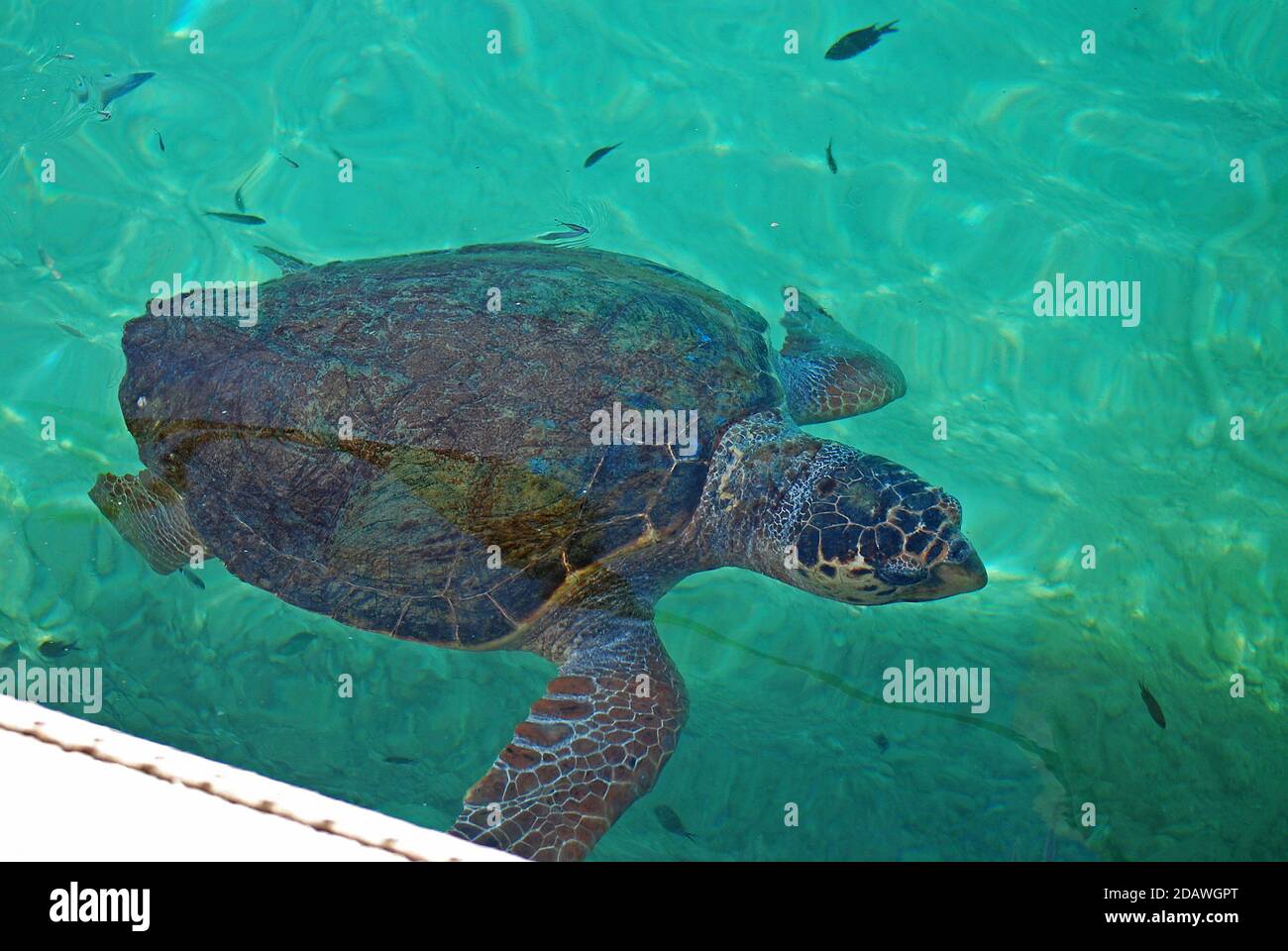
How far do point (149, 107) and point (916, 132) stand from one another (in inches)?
242

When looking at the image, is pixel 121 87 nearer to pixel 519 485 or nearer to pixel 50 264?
pixel 50 264

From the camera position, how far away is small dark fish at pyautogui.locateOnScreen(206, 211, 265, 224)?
5711mm

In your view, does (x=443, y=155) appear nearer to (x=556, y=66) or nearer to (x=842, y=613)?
(x=556, y=66)

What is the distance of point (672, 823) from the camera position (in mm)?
4172

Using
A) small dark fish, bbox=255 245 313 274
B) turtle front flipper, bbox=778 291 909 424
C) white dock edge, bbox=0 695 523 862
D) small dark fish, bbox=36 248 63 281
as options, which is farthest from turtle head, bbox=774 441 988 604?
small dark fish, bbox=36 248 63 281

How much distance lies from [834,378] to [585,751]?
2805mm

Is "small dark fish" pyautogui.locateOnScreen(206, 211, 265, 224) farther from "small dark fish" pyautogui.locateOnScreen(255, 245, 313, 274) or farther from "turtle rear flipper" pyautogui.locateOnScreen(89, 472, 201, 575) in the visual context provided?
"turtle rear flipper" pyautogui.locateOnScreen(89, 472, 201, 575)

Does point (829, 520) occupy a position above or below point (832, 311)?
below

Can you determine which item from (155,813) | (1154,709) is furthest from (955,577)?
(155,813)

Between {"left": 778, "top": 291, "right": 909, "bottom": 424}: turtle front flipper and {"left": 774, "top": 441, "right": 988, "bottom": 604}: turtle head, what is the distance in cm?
88

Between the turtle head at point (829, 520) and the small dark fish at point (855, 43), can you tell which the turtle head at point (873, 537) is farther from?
the small dark fish at point (855, 43)

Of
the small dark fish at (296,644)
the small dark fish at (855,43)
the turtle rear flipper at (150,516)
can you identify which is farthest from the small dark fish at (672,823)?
the small dark fish at (855,43)

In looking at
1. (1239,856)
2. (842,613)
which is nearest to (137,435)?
(842,613)

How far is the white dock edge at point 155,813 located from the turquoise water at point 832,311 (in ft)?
Answer: 9.05
